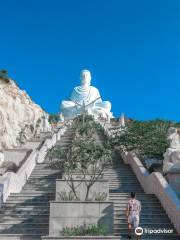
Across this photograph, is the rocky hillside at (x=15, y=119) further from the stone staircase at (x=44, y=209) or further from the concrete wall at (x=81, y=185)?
the concrete wall at (x=81, y=185)

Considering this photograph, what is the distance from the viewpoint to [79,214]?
40.0 ft

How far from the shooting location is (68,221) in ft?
39.7

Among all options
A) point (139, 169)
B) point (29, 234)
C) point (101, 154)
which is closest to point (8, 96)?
point (139, 169)

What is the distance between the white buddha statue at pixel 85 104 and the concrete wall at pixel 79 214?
4119 centimetres

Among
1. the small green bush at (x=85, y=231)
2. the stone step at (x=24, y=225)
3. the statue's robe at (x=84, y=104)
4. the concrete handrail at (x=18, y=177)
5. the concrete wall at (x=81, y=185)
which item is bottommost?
the small green bush at (x=85, y=231)

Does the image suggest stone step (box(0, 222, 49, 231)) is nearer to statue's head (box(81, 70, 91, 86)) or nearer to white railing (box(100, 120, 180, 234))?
white railing (box(100, 120, 180, 234))

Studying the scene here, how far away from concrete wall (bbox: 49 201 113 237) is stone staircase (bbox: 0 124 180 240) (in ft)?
2.24

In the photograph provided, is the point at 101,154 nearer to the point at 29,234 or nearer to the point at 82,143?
the point at 82,143

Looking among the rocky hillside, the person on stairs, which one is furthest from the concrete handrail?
the rocky hillside

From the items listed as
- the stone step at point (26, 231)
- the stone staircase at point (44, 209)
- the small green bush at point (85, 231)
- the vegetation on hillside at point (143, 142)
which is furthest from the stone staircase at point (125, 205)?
the vegetation on hillside at point (143, 142)

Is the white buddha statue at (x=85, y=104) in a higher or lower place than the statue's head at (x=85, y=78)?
lower

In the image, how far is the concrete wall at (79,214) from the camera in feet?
39.6

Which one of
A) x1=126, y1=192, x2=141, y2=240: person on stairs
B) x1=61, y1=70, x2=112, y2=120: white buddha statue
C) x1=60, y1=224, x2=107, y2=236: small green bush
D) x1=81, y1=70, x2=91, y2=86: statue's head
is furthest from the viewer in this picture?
x1=81, y1=70, x2=91, y2=86: statue's head

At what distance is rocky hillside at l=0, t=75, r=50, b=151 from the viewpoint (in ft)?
97.4
